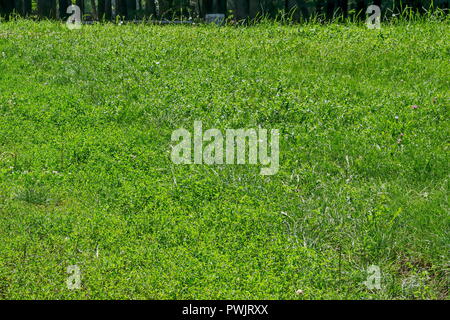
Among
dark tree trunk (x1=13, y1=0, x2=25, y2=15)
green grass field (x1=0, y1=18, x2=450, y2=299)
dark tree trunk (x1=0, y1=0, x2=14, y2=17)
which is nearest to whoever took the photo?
green grass field (x1=0, y1=18, x2=450, y2=299)

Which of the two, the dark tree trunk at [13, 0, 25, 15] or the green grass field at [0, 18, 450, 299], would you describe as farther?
the dark tree trunk at [13, 0, 25, 15]

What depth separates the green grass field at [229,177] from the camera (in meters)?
5.57

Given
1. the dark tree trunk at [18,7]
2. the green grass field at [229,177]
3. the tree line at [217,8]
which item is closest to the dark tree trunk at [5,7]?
the tree line at [217,8]

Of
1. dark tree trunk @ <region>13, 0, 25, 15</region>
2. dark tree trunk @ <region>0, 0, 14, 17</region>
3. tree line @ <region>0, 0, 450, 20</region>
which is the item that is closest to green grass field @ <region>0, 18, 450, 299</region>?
tree line @ <region>0, 0, 450, 20</region>

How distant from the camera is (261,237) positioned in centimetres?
615

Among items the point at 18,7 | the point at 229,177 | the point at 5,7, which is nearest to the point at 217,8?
the point at 5,7

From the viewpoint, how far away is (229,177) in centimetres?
759

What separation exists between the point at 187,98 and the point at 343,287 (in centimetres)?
549

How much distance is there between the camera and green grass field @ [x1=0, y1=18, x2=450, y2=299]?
557 centimetres

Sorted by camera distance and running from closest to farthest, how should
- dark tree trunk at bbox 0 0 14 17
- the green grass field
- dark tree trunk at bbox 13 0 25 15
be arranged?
1. the green grass field
2. dark tree trunk at bbox 0 0 14 17
3. dark tree trunk at bbox 13 0 25 15

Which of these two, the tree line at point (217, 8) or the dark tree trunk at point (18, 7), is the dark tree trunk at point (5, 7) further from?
the dark tree trunk at point (18, 7)

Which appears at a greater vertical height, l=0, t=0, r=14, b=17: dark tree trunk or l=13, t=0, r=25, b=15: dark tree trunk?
l=0, t=0, r=14, b=17: dark tree trunk

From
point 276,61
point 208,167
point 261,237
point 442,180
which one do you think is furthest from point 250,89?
point 261,237

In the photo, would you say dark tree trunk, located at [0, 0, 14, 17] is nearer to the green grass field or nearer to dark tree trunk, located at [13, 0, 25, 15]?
dark tree trunk, located at [13, 0, 25, 15]
